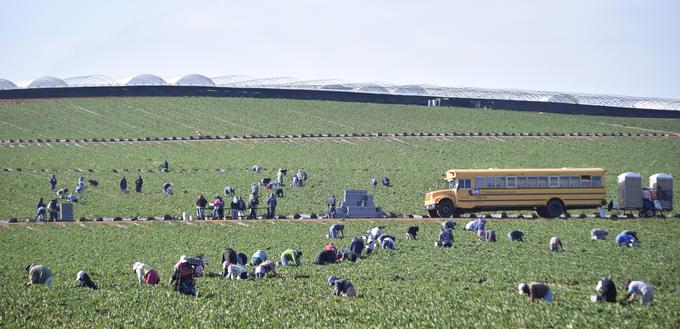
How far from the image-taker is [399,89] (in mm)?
149375

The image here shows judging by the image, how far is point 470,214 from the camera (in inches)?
2511

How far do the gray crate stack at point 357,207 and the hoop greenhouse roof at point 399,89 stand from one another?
2754 inches

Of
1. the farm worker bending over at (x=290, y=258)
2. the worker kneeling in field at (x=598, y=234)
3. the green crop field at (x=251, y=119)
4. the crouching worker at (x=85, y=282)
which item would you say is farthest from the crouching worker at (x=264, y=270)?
the green crop field at (x=251, y=119)

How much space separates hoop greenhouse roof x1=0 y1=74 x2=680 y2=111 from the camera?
449ft

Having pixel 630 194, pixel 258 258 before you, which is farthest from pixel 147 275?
pixel 630 194

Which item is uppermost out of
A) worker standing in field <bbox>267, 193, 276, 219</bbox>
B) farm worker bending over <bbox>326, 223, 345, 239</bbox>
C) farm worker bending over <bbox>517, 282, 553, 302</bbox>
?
farm worker bending over <bbox>517, 282, 553, 302</bbox>

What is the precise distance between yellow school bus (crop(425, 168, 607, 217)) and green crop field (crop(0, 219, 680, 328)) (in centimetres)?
274

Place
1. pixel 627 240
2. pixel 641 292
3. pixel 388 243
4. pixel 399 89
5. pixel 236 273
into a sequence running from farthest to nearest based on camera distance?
pixel 399 89 → pixel 388 243 → pixel 627 240 → pixel 236 273 → pixel 641 292

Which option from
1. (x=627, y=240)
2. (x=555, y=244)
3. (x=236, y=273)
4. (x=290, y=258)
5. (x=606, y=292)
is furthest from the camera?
(x=627, y=240)

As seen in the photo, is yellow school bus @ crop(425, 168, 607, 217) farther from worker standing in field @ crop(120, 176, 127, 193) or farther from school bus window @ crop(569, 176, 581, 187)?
worker standing in field @ crop(120, 176, 127, 193)

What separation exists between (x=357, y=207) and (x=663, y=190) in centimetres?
1854

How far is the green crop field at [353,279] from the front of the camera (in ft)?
95.6

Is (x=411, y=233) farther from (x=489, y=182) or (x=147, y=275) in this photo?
(x=147, y=275)

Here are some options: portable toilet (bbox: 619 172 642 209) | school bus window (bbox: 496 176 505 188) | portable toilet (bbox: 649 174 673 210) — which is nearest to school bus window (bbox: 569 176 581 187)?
portable toilet (bbox: 619 172 642 209)
